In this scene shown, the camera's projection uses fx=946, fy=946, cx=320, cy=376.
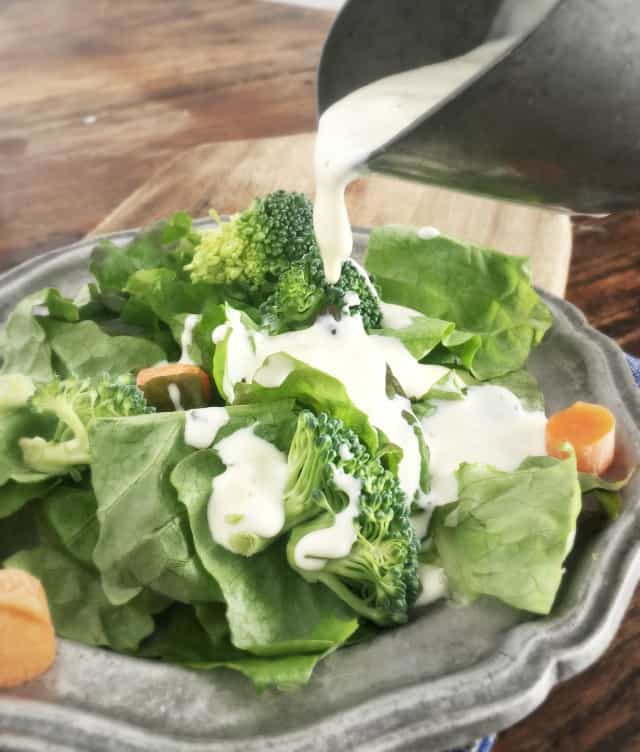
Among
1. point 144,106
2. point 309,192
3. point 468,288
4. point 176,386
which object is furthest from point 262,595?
point 144,106

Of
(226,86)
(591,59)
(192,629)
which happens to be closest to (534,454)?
(192,629)

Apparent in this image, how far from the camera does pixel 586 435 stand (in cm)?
156

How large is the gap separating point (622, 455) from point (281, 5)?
3232mm

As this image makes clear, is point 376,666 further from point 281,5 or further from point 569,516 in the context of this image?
point 281,5

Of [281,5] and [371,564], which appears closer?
[371,564]

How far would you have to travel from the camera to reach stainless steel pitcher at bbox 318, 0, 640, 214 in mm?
997

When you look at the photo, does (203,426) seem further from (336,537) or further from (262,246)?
(262,246)

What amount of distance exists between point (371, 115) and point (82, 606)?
843 millimetres

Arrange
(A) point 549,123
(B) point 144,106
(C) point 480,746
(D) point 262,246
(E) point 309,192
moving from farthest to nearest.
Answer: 1. (B) point 144,106
2. (E) point 309,192
3. (D) point 262,246
4. (C) point 480,746
5. (A) point 549,123

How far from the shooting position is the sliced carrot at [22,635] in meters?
1.18

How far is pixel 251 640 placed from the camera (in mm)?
1294

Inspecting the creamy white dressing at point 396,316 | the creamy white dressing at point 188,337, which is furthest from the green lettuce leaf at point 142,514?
the creamy white dressing at point 396,316

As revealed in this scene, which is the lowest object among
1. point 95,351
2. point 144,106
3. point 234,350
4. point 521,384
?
point 144,106

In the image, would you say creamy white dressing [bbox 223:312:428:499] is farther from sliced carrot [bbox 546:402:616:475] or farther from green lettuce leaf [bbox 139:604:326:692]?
green lettuce leaf [bbox 139:604:326:692]
